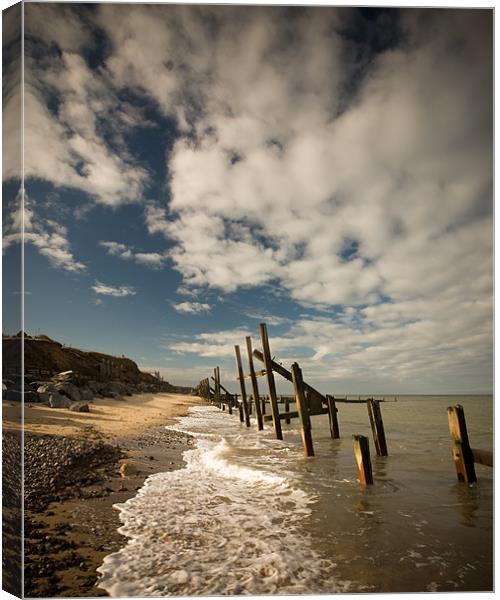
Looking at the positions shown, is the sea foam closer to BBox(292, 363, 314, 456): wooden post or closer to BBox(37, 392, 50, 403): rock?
BBox(292, 363, 314, 456): wooden post

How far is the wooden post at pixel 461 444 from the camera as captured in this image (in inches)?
288

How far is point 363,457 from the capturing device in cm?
725

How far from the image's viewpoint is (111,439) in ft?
34.7

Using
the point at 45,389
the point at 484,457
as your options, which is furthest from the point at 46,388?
the point at 484,457

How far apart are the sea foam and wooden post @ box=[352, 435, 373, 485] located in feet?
4.76

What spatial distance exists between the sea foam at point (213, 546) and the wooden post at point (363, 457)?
1.45m

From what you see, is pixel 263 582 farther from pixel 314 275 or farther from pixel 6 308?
pixel 314 275

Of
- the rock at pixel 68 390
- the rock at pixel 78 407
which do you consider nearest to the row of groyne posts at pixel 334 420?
the rock at pixel 78 407

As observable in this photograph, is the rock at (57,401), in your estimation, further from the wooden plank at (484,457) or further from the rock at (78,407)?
the wooden plank at (484,457)

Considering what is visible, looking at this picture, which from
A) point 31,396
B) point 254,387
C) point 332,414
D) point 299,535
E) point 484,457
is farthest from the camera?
point 254,387

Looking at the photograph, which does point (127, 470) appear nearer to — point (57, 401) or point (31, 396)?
point (57, 401)

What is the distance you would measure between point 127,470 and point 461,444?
23.6 feet

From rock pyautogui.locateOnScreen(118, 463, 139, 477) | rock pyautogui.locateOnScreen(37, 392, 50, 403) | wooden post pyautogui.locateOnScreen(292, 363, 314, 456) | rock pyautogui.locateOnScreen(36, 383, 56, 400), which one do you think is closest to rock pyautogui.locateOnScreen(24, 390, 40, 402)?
rock pyautogui.locateOnScreen(37, 392, 50, 403)

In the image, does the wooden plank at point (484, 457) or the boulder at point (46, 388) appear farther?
the boulder at point (46, 388)
